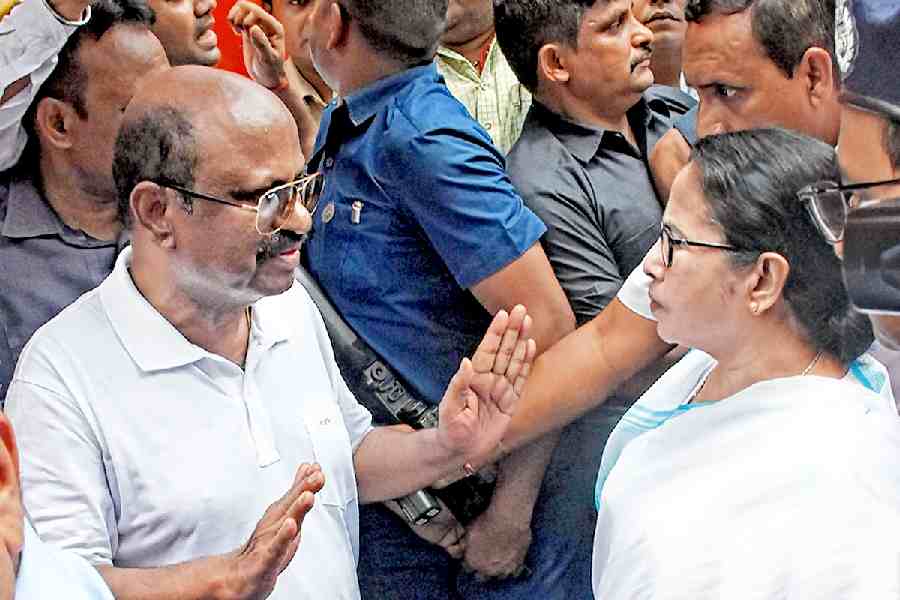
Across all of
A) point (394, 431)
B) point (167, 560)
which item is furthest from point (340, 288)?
point (167, 560)

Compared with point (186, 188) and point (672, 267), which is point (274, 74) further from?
point (672, 267)

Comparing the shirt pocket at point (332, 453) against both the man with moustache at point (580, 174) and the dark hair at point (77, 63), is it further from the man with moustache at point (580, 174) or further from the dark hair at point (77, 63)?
the dark hair at point (77, 63)

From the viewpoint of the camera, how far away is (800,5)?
2.29 m

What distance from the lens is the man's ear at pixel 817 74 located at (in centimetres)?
226

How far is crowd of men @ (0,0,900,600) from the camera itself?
6.13 feet

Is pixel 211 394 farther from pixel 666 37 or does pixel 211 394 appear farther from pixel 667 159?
pixel 666 37

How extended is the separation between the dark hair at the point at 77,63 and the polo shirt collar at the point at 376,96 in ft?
1.47

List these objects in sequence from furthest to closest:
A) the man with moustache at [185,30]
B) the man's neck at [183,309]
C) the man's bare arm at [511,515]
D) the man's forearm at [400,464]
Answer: the man with moustache at [185,30]
the man's bare arm at [511,515]
the man's forearm at [400,464]
the man's neck at [183,309]

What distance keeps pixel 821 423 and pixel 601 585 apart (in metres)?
0.38

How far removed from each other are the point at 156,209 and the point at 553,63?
86 cm

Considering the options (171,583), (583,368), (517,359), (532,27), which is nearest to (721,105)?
(532,27)

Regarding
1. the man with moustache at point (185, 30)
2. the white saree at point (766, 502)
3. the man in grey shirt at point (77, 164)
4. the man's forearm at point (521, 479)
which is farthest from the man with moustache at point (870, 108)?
the man with moustache at point (185, 30)

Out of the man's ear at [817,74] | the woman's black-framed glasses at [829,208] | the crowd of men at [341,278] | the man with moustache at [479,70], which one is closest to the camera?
the woman's black-framed glasses at [829,208]

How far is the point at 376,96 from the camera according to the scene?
2.35 metres
